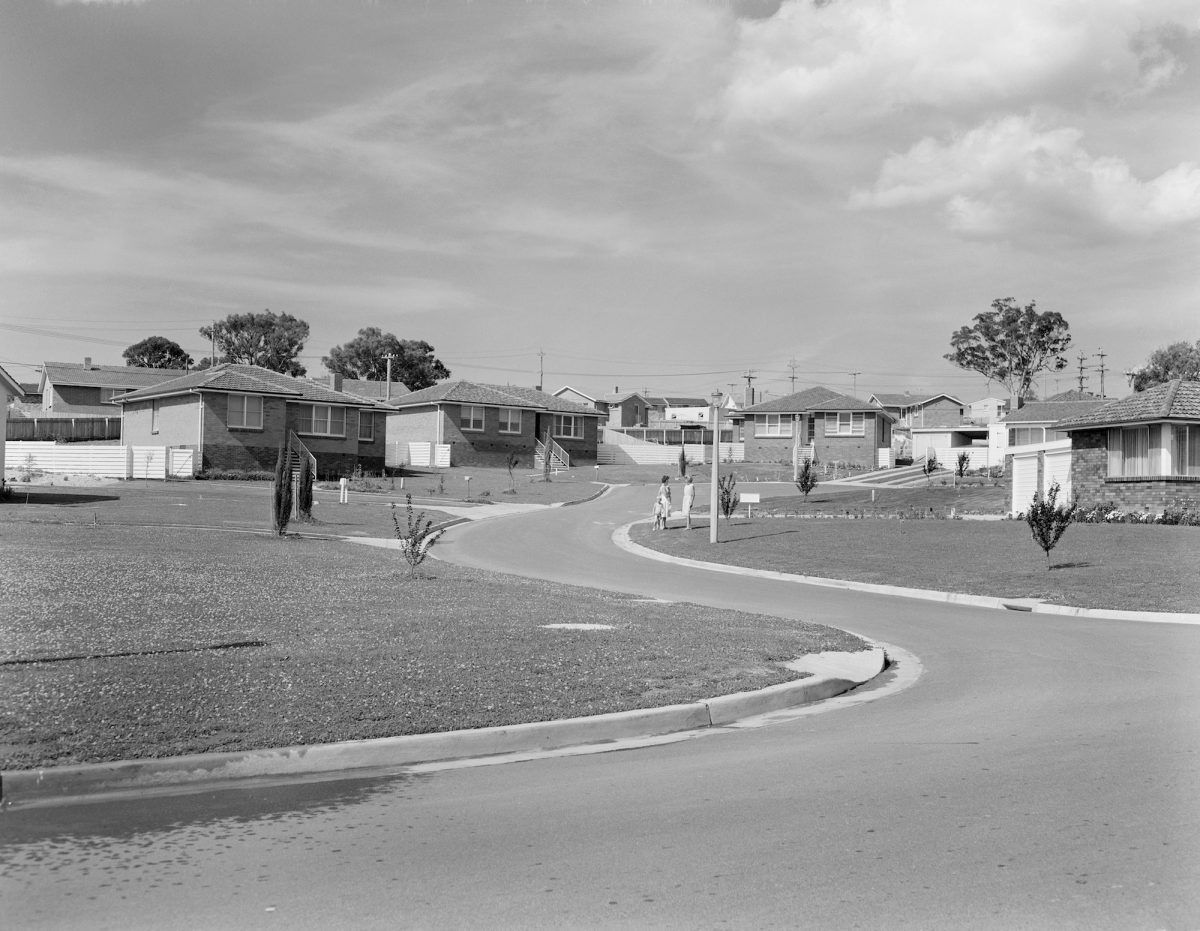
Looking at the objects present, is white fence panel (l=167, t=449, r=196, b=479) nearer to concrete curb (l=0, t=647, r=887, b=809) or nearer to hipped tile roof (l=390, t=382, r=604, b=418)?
hipped tile roof (l=390, t=382, r=604, b=418)

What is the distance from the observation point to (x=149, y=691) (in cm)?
872

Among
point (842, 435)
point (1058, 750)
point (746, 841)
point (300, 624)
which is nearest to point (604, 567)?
point (300, 624)

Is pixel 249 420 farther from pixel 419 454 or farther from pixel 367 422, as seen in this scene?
pixel 419 454

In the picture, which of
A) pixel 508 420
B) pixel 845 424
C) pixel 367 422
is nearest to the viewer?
pixel 367 422

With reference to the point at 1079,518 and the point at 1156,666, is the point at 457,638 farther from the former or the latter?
the point at 1079,518

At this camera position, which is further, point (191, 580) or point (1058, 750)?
point (191, 580)

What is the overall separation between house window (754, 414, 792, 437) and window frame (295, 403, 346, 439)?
3402 centimetres

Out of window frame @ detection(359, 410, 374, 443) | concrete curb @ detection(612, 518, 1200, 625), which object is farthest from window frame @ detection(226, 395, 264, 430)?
concrete curb @ detection(612, 518, 1200, 625)

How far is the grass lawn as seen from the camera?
20.6 meters

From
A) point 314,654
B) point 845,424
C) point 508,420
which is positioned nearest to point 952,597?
point 314,654

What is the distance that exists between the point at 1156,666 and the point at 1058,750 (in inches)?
207

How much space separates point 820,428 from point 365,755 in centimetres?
7310

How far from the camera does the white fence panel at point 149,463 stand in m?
48.5

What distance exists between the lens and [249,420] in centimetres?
5325
